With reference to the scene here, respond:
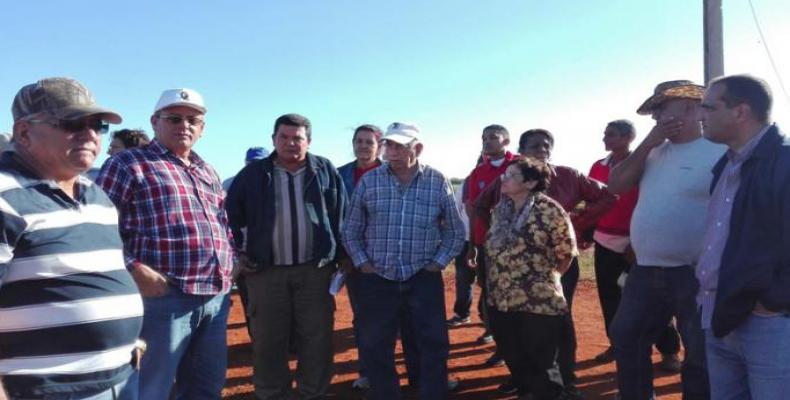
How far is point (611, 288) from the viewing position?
530 centimetres

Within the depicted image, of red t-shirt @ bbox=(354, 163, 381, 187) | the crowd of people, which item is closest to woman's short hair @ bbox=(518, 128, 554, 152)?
the crowd of people

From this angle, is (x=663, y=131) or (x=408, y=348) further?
(x=408, y=348)

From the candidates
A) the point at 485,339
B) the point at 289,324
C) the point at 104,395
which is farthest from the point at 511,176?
the point at 485,339

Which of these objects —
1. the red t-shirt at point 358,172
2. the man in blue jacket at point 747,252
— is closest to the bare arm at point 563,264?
the man in blue jacket at point 747,252

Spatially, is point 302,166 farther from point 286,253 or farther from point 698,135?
point 698,135

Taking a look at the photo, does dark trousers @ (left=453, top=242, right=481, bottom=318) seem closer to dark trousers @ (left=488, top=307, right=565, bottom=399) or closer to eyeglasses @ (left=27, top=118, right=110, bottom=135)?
dark trousers @ (left=488, top=307, right=565, bottom=399)

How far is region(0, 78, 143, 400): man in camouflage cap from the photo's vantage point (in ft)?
6.08

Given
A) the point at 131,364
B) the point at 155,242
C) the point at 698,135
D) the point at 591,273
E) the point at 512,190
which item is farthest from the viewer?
the point at 591,273

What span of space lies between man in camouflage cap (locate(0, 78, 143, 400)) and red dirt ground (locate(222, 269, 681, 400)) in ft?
9.59

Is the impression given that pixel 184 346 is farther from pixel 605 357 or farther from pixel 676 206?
pixel 605 357

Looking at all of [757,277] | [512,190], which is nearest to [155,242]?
[512,190]

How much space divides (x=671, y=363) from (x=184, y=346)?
4.40m

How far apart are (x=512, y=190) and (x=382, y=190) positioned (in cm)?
94

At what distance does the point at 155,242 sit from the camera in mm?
2994
